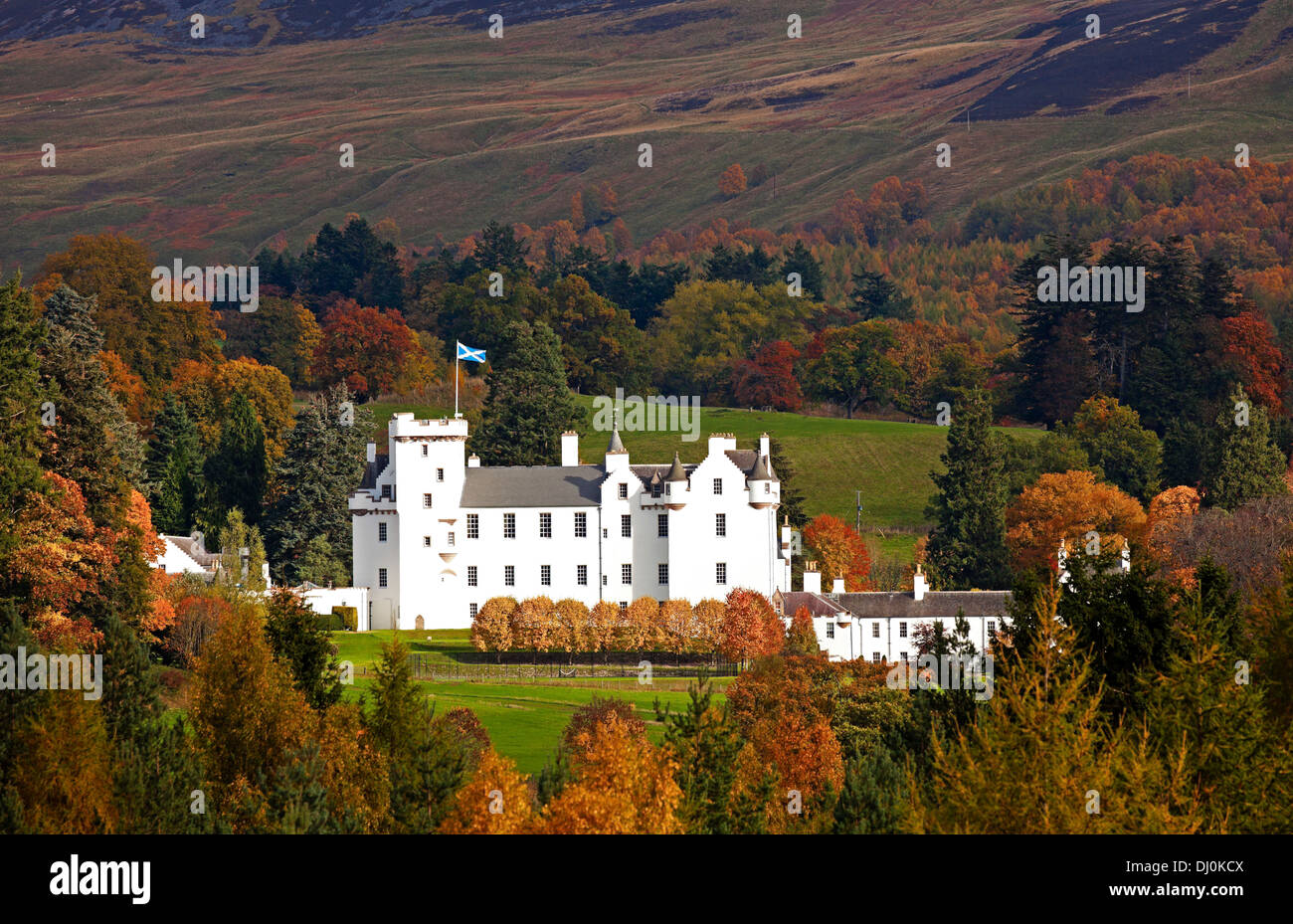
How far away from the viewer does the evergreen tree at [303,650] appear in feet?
181

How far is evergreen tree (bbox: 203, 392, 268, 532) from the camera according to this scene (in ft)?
356

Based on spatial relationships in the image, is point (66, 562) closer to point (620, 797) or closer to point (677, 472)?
point (677, 472)

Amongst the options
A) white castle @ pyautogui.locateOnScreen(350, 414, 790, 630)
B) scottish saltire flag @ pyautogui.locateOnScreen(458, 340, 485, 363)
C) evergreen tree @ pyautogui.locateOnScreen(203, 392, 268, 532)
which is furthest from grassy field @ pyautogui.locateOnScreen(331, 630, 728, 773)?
evergreen tree @ pyautogui.locateOnScreen(203, 392, 268, 532)

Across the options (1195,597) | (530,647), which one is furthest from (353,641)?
(1195,597)

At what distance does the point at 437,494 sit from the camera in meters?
95.5

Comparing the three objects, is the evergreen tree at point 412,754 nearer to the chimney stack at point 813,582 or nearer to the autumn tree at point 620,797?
the autumn tree at point 620,797

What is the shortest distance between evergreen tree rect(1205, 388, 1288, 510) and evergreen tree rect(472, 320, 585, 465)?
114ft

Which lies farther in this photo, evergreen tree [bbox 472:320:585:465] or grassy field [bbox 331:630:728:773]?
evergreen tree [bbox 472:320:585:465]

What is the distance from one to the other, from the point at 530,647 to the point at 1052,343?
62.7 metres

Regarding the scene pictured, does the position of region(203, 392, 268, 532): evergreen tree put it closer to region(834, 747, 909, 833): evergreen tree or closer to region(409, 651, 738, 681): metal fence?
region(409, 651, 738, 681): metal fence

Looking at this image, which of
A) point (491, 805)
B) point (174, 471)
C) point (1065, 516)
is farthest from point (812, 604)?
point (491, 805)

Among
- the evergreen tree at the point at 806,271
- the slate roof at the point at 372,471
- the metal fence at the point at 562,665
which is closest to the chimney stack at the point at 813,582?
the metal fence at the point at 562,665

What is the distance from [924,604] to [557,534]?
1702 cm
